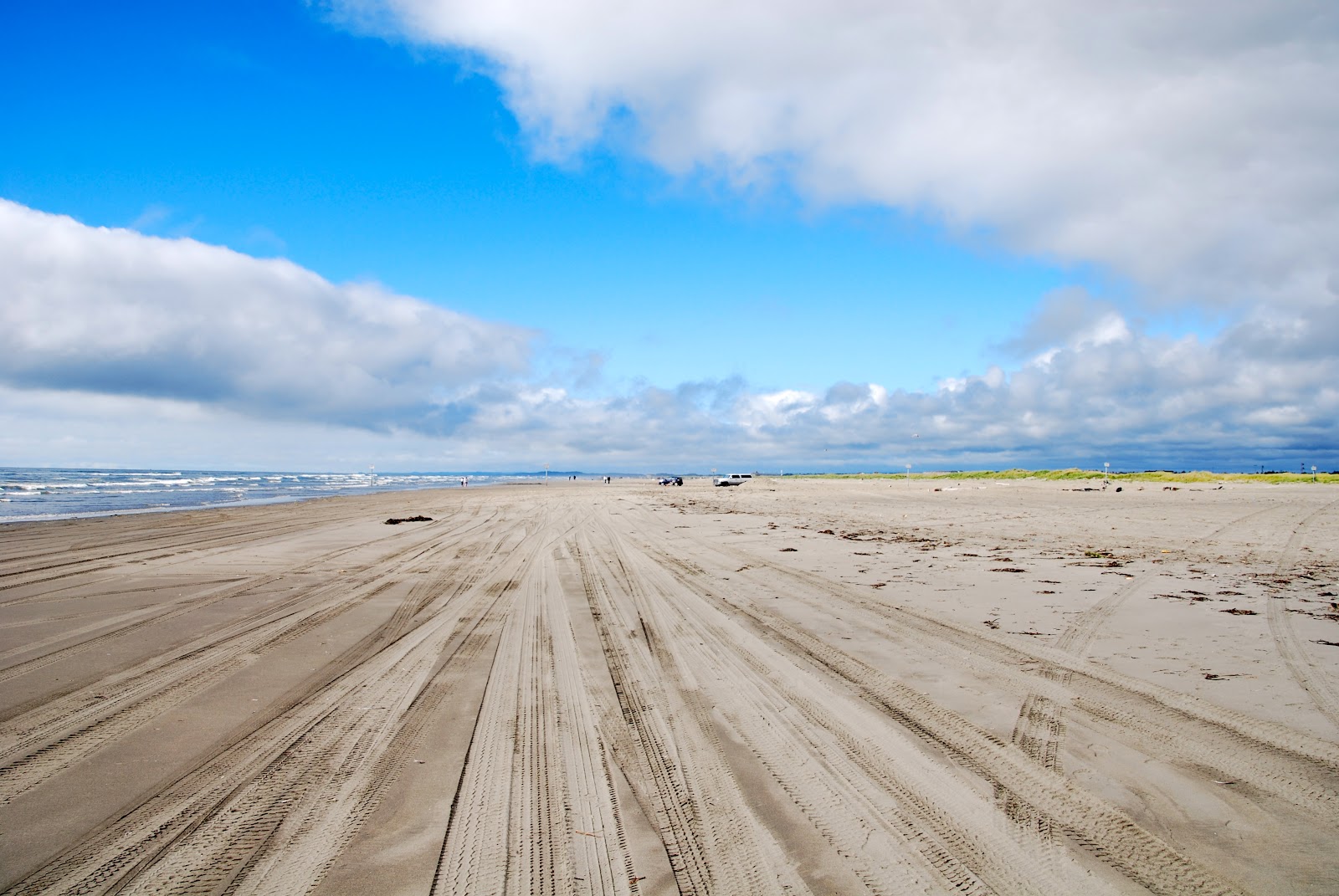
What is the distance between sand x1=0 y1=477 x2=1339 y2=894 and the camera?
115 inches

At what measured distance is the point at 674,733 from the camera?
14.2ft

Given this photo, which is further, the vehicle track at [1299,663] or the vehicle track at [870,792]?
the vehicle track at [1299,663]

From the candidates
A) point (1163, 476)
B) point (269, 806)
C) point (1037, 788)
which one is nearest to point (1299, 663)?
point (1037, 788)

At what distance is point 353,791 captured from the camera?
11.5 ft

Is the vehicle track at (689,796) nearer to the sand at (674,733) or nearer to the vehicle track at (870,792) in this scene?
the sand at (674,733)

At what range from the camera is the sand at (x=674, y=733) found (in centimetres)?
292

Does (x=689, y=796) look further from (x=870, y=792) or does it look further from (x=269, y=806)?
(x=269, y=806)

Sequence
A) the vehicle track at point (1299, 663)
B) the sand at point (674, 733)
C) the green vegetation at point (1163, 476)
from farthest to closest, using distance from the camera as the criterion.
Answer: the green vegetation at point (1163, 476) → the vehicle track at point (1299, 663) → the sand at point (674, 733)

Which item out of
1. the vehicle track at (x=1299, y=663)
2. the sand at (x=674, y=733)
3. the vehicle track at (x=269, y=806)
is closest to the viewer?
the vehicle track at (x=269, y=806)

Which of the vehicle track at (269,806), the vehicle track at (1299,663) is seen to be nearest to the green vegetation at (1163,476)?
the vehicle track at (1299,663)

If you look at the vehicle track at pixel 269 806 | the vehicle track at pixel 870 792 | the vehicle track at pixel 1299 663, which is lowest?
the vehicle track at pixel 870 792

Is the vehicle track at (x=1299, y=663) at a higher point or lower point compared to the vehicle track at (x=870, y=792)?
higher

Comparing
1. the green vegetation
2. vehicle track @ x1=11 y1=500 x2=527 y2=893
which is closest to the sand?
vehicle track @ x1=11 y1=500 x2=527 y2=893

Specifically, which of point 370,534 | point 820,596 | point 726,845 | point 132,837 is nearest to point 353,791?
→ point 132,837
